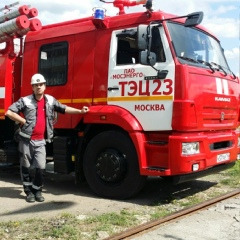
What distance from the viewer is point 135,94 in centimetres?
609

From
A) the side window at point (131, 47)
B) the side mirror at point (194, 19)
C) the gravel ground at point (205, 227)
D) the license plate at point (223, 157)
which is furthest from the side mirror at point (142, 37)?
the gravel ground at point (205, 227)

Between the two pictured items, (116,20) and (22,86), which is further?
(22,86)

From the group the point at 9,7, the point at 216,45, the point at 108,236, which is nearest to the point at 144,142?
the point at 108,236

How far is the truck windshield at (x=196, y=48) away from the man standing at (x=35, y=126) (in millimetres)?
1737

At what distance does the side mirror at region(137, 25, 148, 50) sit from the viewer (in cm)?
574

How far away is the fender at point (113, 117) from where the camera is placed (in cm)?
599

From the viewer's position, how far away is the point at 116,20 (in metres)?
6.44

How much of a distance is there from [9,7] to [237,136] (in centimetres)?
504

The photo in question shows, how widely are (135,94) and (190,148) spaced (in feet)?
3.84

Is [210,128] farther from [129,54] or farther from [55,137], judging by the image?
[55,137]

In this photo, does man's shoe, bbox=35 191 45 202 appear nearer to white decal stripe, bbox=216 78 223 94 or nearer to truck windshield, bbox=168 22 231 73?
truck windshield, bbox=168 22 231 73

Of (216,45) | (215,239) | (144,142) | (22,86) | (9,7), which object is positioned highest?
(9,7)

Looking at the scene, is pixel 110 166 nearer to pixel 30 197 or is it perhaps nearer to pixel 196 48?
pixel 30 197

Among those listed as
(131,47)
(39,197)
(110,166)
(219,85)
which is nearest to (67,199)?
(39,197)
